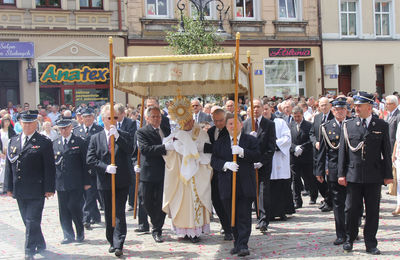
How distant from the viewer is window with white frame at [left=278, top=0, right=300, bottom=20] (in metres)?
25.8

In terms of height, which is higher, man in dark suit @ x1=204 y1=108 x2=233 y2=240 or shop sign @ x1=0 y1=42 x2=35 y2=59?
shop sign @ x1=0 y1=42 x2=35 y2=59

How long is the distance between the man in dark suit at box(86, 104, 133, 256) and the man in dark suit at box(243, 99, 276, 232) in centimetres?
207

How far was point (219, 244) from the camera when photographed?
25.5ft

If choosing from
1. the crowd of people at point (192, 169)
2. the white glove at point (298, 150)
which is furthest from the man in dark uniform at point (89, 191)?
the white glove at point (298, 150)

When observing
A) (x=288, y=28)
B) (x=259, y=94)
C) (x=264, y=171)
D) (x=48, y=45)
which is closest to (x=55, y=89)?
(x=48, y=45)

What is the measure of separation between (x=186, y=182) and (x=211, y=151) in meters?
0.57

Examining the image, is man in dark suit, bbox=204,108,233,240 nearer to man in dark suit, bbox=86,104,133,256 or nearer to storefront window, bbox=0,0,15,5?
man in dark suit, bbox=86,104,133,256

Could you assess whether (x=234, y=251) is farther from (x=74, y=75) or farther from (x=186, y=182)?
(x=74, y=75)

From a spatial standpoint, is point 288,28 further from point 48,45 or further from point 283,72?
Result: point 48,45

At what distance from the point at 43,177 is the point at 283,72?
19.7 m

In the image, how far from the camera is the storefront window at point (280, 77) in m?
25.5

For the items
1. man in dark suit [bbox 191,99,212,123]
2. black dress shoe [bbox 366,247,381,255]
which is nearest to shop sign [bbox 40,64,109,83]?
man in dark suit [bbox 191,99,212,123]

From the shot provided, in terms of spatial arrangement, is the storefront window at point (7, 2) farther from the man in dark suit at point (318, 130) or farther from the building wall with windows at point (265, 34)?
the man in dark suit at point (318, 130)

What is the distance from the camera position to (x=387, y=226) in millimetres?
8633
